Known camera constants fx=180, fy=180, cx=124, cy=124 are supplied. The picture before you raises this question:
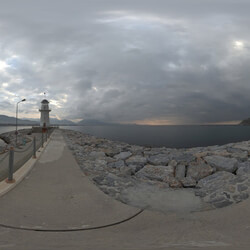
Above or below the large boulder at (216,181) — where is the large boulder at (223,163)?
above

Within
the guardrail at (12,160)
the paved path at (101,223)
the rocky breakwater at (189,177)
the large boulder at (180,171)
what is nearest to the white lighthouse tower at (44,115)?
the guardrail at (12,160)

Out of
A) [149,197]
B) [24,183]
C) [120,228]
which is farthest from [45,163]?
[120,228]

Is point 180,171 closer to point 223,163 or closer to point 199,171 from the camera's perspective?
point 199,171

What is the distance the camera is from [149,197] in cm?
481

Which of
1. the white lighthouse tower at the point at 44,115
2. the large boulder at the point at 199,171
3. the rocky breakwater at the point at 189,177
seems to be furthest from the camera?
the white lighthouse tower at the point at 44,115

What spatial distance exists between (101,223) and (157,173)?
459cm

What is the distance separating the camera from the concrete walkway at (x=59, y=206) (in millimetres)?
3340

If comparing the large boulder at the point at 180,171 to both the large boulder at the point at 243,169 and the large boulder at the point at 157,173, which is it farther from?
the large boulder at the point at 243,169

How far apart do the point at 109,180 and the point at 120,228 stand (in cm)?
247

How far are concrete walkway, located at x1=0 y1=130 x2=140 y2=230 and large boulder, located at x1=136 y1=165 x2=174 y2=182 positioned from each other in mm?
2788

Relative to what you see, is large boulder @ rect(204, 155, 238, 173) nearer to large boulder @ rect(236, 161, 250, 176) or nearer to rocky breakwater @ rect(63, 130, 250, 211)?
rocky breakwater @ rect(63, 130, 250, 211)

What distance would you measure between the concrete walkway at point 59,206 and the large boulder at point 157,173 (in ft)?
9.15

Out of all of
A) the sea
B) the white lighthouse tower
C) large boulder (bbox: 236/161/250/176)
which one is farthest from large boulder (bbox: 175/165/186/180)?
the white lighthouse tower

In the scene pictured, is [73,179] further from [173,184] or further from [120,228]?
[173,184]
